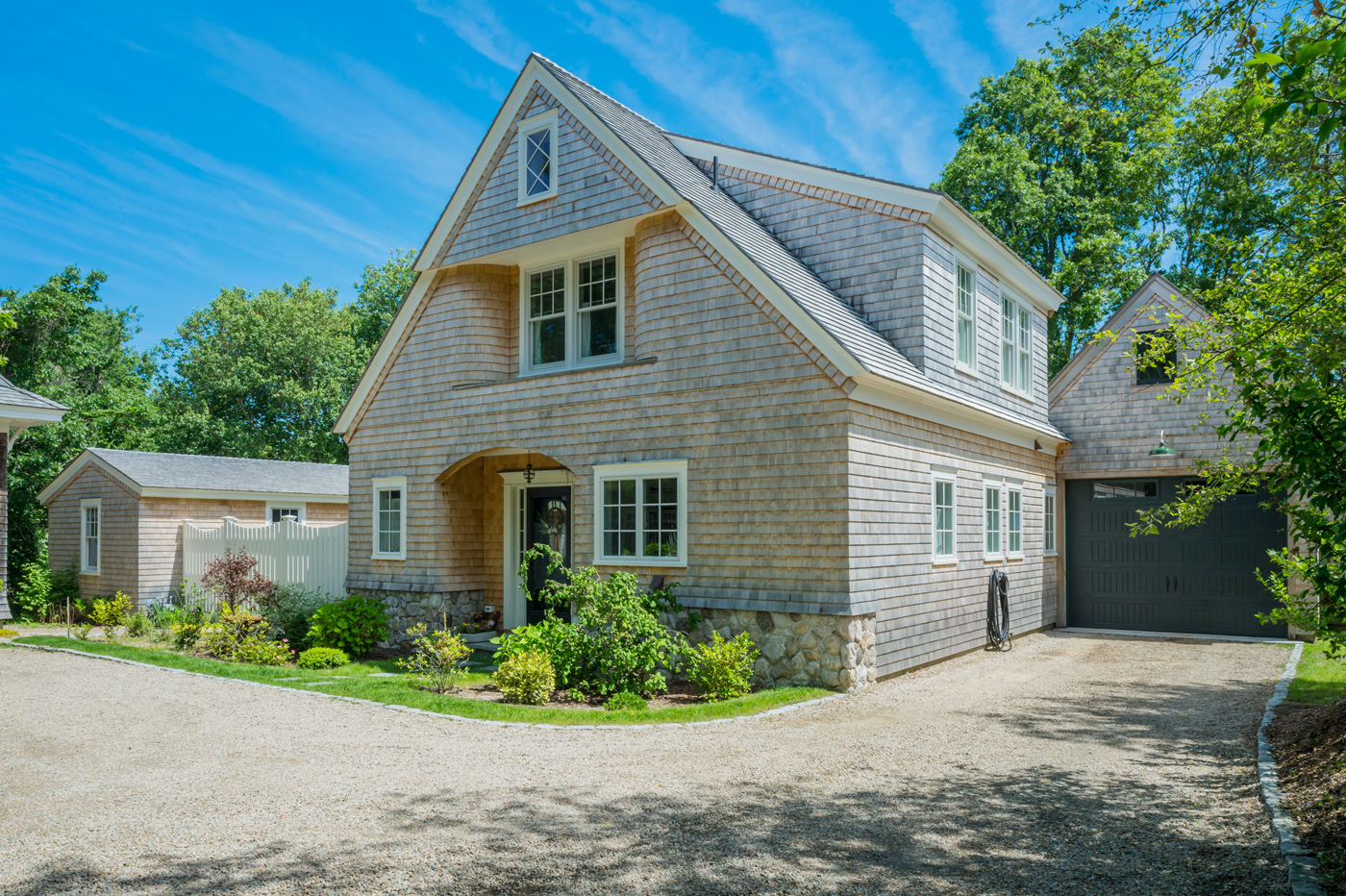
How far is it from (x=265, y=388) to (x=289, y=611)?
92.0 ft

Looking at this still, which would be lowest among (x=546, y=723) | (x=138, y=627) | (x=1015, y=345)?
(x=138, y=627)

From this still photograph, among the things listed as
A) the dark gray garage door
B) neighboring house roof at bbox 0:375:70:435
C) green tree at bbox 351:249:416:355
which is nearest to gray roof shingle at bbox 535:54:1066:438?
the dark gray garage door

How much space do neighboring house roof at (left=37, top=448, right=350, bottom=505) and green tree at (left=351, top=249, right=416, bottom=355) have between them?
60.5ft

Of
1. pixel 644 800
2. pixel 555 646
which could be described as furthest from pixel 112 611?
pixel 644 800

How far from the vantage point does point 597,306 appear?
13.3 metres

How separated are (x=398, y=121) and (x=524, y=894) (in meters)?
19.6

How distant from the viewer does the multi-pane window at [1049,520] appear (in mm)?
16859

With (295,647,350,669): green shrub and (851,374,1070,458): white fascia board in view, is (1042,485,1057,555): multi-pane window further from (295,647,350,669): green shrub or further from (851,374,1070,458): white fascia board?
(295,647,350,669): green shrub

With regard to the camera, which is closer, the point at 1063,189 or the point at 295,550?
the point at 295,550

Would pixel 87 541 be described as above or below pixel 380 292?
below

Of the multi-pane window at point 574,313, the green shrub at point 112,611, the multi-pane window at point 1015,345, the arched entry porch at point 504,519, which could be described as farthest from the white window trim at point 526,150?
the green shrub at point 112,611

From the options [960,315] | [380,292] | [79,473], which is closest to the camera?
[960,315]

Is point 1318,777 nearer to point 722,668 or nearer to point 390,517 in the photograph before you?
point 722,668

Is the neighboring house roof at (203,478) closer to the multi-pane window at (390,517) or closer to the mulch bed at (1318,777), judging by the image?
the multi-pane window at (390,517)
